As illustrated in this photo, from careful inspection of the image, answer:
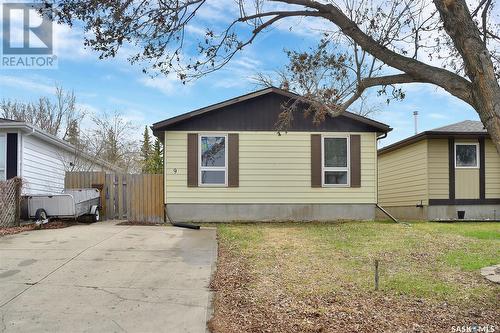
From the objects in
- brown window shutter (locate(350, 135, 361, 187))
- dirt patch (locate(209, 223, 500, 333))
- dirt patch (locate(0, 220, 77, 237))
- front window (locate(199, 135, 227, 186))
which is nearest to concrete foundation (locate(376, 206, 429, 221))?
brown window shutter (locate(350, 135, 361, 187))

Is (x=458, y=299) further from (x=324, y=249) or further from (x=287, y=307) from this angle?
(x=324, y=249)

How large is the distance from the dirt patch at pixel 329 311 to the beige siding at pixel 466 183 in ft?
36.2

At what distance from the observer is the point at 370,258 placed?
829 centimetres

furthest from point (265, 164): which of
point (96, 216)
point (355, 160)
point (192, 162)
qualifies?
point (96, 216)

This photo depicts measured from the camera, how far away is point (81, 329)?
4.80 metres

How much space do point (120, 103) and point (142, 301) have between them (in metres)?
25.1

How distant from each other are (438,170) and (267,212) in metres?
6.45

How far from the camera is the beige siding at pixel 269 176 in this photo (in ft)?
46.3

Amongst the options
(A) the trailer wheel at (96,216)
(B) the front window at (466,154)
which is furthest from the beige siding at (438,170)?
(A) the trailer wheel at (96,216)

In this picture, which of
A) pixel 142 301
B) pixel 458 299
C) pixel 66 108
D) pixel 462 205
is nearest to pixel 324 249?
pixel 458 299

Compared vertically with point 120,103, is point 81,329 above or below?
below

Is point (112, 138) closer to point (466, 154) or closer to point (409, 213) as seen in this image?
point (409, 213)

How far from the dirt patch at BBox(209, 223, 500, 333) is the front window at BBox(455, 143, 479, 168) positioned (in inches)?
450

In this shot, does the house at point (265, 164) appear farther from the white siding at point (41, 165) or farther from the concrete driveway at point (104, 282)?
the white siding at point (41, 165)
